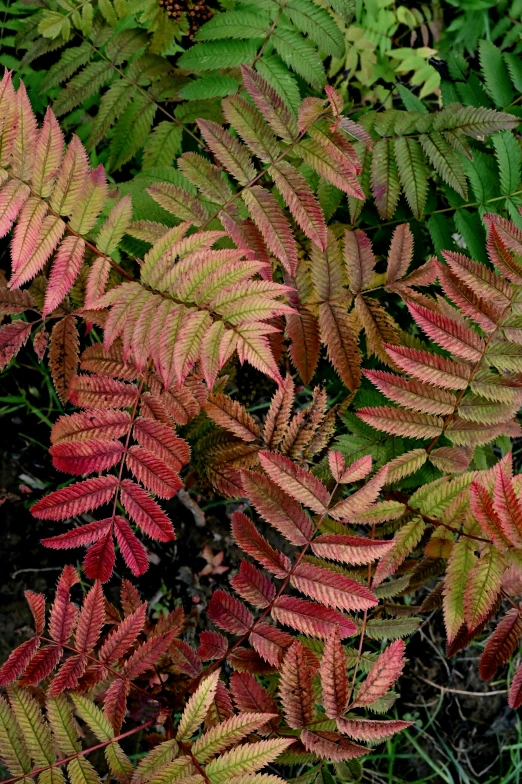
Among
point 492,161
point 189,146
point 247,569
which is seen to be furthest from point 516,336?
point 189,146

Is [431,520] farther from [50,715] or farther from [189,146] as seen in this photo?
[189,146]

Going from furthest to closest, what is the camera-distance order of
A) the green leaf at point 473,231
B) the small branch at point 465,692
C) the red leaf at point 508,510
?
1. the small branch at point 465,692
2. the green leaf at point 473,231
3. the red leaf at point 508,510

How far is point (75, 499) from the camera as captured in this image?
5.60ft

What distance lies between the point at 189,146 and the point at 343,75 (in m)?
1.13

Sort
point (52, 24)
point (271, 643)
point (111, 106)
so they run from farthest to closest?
point (111, 106)
point (52, 24)
point (271, 643)

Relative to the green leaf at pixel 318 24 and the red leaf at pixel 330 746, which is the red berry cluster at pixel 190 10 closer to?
the green leaf at pixel 318 24

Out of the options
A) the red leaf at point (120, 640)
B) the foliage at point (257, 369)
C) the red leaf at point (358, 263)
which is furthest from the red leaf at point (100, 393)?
the red leaf at point (358, 263)

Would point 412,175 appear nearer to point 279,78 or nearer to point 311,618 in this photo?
point 279,78

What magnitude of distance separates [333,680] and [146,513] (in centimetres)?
63

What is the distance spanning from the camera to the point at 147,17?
2.22 metres

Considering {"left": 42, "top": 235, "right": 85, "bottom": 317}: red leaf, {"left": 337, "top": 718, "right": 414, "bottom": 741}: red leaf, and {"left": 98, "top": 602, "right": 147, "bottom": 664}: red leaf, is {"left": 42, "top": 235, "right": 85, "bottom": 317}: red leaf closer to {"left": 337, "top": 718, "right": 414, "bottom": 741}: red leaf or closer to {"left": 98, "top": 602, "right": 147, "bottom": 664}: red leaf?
{"left": 98, "top": 602, "right": 147, "bottom": 664}: red leaf

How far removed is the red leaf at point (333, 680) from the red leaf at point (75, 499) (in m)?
0.70

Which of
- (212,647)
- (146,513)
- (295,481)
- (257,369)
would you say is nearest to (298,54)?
(257,369)

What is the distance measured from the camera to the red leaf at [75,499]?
5.50 ft
